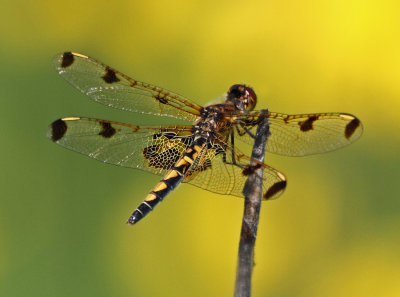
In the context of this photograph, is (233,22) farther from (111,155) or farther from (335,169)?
(111,155)

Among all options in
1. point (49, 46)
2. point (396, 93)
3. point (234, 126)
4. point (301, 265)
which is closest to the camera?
point (234, 126)

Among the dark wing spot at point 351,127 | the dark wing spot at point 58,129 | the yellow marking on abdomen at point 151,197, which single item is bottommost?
the yellow marking on abdomen at point 151,197

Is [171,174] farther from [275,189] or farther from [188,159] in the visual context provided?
[275,189]

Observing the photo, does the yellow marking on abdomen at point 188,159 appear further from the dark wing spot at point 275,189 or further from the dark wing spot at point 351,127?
the dark wing spot at point 351,127

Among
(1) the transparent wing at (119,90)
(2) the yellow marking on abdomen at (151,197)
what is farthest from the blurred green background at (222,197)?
(2) the yellow marking on abdomen at (151,197)

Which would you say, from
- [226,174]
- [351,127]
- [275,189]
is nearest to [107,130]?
[226,174]

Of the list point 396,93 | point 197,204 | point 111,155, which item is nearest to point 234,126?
point 111,155

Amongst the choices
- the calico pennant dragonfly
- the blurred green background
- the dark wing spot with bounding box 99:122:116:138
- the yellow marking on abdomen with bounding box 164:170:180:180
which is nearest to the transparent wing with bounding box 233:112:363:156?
the calico pennant dragonfly
